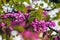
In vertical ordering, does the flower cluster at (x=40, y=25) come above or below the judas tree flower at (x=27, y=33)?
above

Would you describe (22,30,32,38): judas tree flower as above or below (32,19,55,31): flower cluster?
below

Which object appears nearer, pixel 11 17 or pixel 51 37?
pixel 11 17

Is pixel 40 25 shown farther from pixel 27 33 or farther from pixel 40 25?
pixel 27 33

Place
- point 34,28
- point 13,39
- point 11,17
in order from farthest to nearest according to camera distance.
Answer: point 13,39 → point 34,28 → point 11,17

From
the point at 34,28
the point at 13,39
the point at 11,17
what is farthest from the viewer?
the point at 13,39

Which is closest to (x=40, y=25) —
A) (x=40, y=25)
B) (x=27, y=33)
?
(x=40, y=25)

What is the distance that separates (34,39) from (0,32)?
0.27 meters

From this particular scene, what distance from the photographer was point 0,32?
110 cm

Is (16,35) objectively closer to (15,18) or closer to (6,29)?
(6,29)

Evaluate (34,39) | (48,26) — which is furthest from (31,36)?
(48,26)

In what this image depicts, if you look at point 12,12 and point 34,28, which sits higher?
point 12,12

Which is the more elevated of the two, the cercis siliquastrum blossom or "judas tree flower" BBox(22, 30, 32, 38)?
the cercis siliquastrum blossom

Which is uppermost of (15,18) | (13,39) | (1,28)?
(15,18)

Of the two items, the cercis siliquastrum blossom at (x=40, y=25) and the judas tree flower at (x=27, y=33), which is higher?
the cercis siliquastrum blossom at (x=40, y=25)
